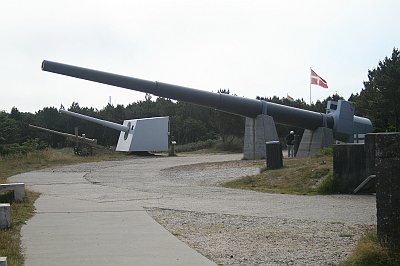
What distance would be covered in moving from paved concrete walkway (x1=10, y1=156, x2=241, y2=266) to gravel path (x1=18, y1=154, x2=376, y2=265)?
0.30 m

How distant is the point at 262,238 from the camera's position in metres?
7.30

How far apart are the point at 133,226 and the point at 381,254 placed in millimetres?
4415

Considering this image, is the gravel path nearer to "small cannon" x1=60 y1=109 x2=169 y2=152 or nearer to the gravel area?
the gravel area

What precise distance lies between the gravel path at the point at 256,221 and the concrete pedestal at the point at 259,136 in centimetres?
1059

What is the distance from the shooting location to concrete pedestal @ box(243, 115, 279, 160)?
2606cm

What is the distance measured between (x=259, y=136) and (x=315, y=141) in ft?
12.1

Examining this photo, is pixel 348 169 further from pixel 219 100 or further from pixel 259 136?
pixel 259 136

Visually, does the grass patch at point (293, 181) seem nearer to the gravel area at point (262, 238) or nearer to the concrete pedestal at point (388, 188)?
the gravel area at point (262, 238)

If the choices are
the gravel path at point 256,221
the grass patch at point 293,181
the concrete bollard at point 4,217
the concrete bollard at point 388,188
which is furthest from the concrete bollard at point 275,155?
the concrete bollard at point 388,188

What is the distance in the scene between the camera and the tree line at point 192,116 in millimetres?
46156

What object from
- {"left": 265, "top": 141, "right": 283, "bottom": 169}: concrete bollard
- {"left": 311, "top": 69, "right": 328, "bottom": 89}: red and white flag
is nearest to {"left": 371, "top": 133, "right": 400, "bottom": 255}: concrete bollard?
{"left": 265, "top": 141, "right": 283, "bottom": 169}: concrete bollard

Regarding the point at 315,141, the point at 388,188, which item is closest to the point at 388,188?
the point at 388,188

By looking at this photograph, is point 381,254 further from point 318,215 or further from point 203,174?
point 203,174

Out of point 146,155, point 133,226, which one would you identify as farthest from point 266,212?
point 146,155
